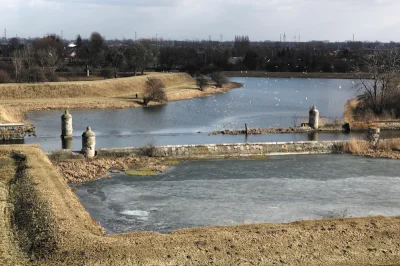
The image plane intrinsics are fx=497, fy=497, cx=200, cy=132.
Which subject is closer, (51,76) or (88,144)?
(88,144)

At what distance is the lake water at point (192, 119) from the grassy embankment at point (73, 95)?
7.01ft

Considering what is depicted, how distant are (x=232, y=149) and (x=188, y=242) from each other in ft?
44.3

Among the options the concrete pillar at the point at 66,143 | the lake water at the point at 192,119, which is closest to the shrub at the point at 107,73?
the lake water at the point at 192,119

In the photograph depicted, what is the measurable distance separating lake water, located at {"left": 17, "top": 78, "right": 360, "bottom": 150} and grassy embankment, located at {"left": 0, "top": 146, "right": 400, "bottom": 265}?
1372 cm

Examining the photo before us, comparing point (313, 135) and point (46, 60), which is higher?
point (46, 60)

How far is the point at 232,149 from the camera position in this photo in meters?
26.1

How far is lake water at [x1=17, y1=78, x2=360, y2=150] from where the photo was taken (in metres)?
31.6

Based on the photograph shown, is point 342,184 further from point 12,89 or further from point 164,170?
point 12,89

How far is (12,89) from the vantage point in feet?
172

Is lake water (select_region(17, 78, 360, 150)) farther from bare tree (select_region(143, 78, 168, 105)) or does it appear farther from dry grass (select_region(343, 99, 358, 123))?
bare tree (select_region(143, 78, 168, 105))

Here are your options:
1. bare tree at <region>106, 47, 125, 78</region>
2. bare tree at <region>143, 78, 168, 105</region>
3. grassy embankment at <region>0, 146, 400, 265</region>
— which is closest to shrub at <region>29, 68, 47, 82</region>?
bare tree at <region>106, 47, 125, 78</region>

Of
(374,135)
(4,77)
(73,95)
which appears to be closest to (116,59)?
(4,77)

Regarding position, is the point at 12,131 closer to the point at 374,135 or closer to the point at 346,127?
the point at 374,135

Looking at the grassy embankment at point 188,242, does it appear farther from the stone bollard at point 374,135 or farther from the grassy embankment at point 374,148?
the stone bollard at point 374,135
